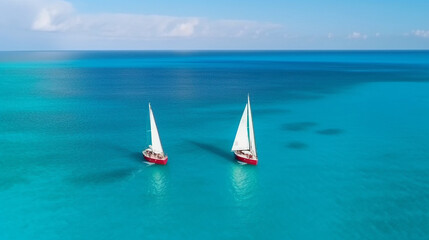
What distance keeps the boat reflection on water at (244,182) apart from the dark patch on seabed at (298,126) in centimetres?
2582

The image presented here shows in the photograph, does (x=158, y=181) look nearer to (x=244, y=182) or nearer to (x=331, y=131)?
(x=244, y=182)

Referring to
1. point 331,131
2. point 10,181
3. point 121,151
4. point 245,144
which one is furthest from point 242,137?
point 10,181

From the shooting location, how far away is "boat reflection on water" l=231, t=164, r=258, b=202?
160 feet

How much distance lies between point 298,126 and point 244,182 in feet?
113

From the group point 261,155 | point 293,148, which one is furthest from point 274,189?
point 293,148

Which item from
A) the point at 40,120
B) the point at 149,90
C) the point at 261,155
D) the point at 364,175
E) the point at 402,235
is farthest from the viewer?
the point at 149,90

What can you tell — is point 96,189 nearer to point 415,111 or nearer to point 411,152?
point 411,152

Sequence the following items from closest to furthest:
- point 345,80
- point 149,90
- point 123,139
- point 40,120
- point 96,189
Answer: point 96,189 < point 123,139 < point 40,120 < point 149,90 < point 345,80

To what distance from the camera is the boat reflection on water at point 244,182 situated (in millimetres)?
48850

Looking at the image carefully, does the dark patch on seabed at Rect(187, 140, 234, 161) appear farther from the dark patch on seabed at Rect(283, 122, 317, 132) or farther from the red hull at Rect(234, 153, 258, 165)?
the dark patch on seabed at Rect(283, 122, 317, 132)

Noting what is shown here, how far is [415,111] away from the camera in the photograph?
96.4 metres

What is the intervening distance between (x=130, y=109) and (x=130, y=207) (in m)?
58.2

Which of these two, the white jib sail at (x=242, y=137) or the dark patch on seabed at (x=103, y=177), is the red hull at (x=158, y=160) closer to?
the dark patch on seabed at (x=103, y=177)

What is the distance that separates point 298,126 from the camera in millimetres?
82688
